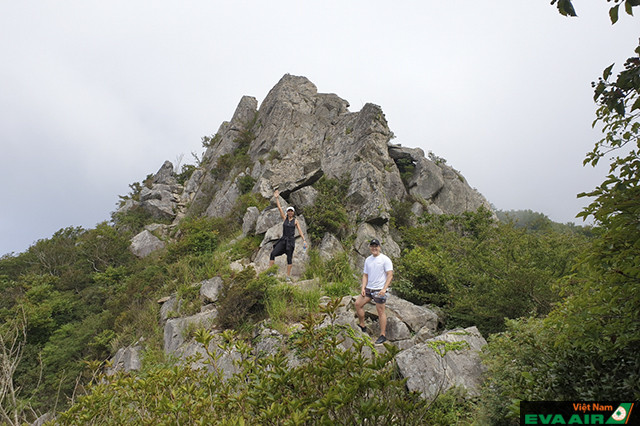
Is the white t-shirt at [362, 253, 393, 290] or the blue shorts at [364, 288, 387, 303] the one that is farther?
the white t-shirt at [362, 253, 393, 290]

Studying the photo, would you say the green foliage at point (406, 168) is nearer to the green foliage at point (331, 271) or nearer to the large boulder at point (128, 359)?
the green foliage at point (331, 271)

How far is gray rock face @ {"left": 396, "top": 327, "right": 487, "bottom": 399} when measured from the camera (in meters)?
4.06

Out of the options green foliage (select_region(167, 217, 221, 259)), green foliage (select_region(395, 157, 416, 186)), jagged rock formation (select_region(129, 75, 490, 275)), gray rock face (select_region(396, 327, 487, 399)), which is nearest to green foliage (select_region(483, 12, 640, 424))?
gray rock face (select_region(396, 327, 487, 399))

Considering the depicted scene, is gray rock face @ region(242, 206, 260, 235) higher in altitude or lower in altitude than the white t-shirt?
higher

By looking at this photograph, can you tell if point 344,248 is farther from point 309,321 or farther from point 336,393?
point 336,393

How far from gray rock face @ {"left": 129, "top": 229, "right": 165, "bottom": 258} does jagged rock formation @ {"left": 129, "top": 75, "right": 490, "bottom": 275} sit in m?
3.93

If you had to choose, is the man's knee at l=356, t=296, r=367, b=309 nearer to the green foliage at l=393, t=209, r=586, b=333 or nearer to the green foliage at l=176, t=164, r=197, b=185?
the green foliage at l=393, t=209, r=586, b=333

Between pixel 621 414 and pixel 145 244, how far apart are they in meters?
17.6

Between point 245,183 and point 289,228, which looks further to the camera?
point 245,183

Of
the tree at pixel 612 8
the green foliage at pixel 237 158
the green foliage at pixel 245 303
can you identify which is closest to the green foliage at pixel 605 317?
the tree at pixel 612 8

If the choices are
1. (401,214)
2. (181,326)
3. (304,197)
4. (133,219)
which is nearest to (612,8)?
(181,326)

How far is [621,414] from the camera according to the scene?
2.20 m

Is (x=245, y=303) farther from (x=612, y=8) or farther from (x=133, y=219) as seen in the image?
(x=133, y=219)

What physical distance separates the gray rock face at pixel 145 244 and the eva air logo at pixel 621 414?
1662 cm
